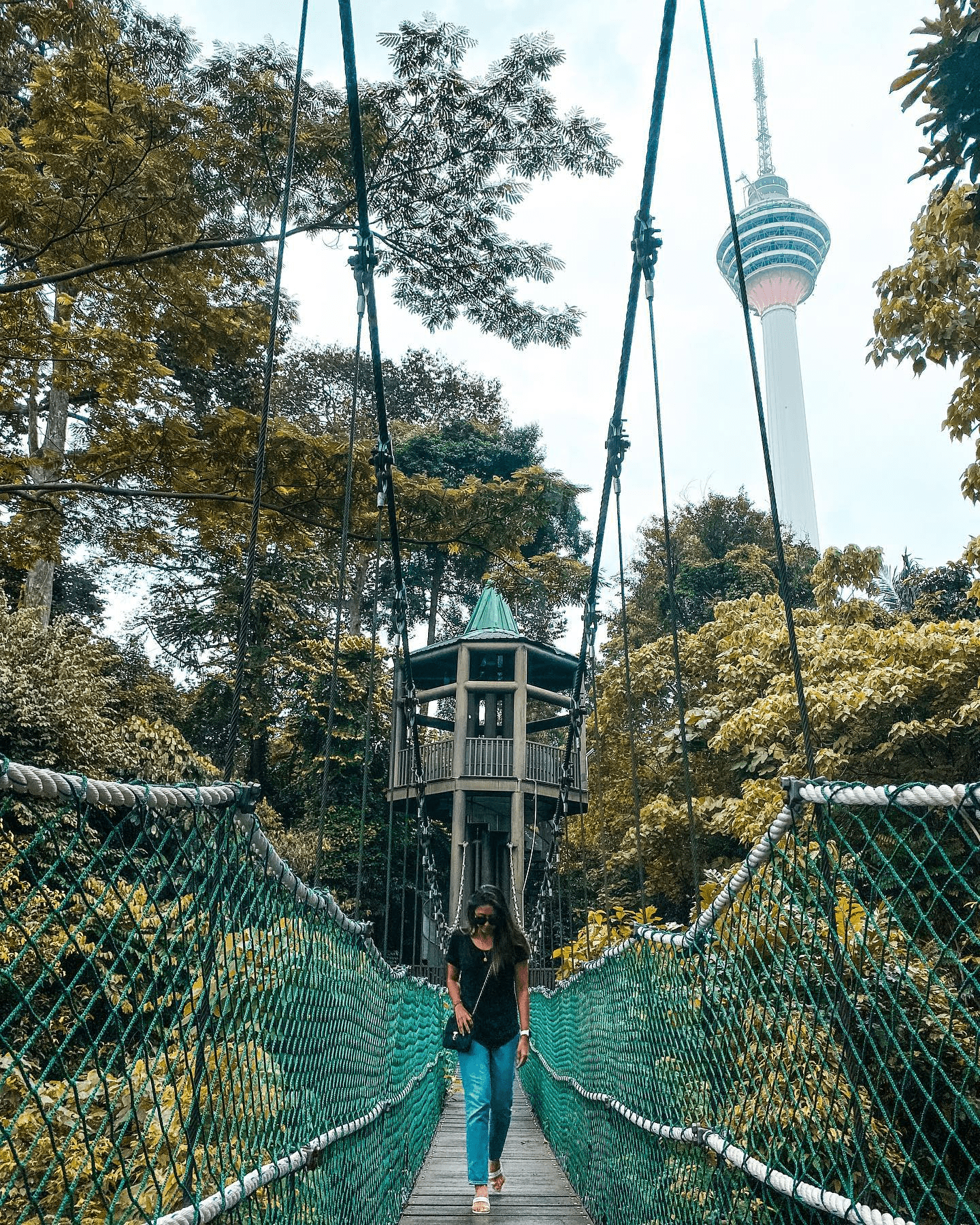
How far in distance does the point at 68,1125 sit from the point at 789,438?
90.8 metres

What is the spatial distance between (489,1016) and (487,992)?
77 mm

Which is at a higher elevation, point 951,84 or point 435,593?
point 435,593

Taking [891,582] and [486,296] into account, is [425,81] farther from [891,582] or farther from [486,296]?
[891,582]

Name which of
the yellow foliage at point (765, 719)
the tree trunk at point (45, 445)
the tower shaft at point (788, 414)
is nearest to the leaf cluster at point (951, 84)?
the yellow foliage at point (765, 719)

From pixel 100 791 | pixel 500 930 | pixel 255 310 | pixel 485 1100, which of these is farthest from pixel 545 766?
pixel 100 791

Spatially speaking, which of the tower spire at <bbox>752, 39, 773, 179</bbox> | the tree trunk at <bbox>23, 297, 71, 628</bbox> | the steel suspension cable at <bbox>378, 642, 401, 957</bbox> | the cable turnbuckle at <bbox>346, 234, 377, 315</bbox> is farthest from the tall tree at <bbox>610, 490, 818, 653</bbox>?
the tower spire at <bbox>752, 39, 773, 179</bbox>

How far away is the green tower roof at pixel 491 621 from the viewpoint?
48.9 feet

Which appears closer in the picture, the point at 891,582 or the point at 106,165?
the point at 106,165

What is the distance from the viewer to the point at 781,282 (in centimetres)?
7881

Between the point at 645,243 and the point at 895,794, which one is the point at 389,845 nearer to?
the point at 645,243

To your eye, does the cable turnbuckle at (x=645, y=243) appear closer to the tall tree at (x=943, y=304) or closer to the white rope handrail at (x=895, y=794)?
the tall tree at (x=943, y=304)

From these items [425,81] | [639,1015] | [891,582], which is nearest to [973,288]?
[425,81]

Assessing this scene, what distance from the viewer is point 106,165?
15.4ft

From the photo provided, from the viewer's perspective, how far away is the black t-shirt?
342 cm
